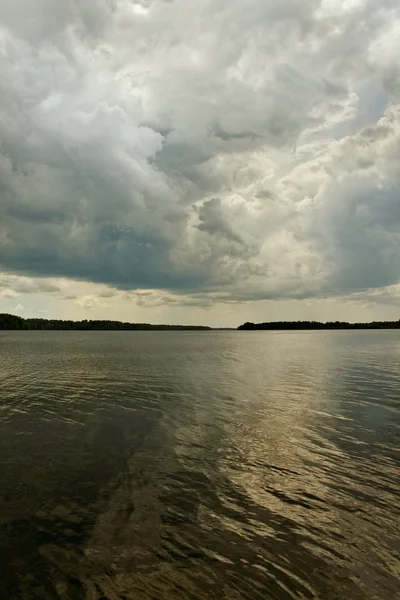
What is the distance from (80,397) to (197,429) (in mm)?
15195

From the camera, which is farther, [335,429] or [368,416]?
[368,416]

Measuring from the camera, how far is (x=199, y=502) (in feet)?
45.8

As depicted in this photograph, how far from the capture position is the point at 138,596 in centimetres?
911

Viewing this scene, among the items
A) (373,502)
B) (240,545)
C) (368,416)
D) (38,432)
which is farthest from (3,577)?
(368,416)

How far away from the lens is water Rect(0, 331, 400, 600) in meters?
9.79

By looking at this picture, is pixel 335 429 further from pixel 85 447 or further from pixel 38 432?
pixel 38 432

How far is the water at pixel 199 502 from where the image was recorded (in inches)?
385

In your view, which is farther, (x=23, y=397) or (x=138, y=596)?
(x=23, y=397)

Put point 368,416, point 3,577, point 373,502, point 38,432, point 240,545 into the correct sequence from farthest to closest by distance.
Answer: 1. point 368,416
2. point 38,432
3. point 373,502
4. point 240,545
5. point 3,577

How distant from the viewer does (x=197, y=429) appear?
24.2 m

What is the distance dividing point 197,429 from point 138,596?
15.2 metres

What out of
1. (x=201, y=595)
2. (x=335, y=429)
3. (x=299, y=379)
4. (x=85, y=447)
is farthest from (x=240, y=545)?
(x=299, y=379)

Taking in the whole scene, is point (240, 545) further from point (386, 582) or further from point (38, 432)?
point (38, 432)

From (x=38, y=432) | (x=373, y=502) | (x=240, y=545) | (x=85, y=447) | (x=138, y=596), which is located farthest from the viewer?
(x=38, y=432)
